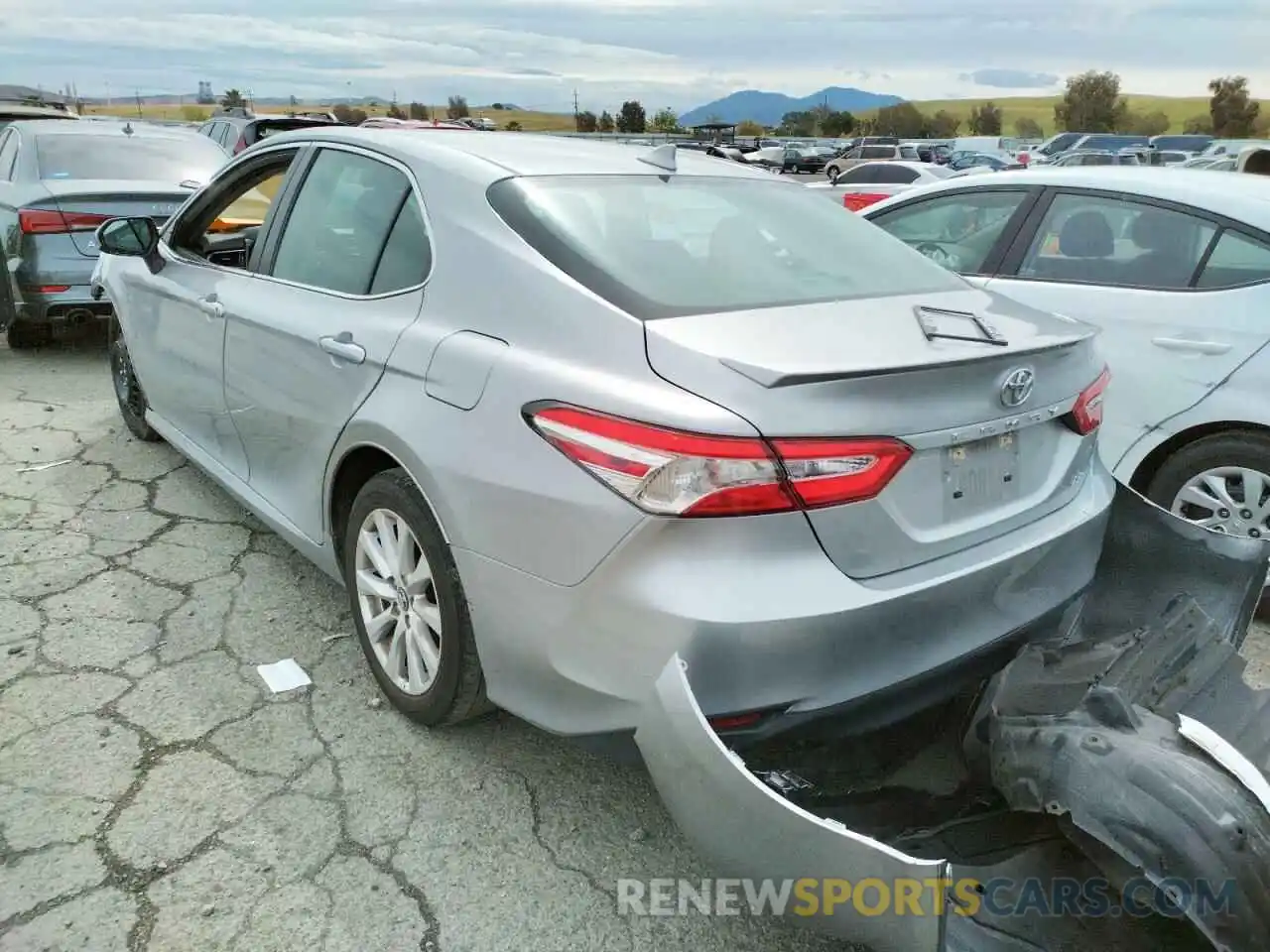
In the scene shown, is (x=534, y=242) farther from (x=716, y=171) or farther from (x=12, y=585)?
(x=12, y=585)

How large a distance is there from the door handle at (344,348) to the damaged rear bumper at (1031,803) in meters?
1.38

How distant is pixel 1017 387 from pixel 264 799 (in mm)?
2110

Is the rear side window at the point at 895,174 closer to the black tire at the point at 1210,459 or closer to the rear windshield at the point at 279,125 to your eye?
the rear windshield at the point at 279,125

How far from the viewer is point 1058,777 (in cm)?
183

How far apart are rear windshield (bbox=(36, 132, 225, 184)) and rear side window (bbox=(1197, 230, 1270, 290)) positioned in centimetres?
678

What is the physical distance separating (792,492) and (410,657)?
4.28 ft

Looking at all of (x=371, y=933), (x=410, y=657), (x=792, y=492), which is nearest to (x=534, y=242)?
(x=792, y=492)

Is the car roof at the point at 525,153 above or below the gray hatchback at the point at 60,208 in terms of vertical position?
above

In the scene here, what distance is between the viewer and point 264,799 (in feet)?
8.29

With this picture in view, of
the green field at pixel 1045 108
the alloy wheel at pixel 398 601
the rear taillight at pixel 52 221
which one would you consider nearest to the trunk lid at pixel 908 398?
the alloy wheel at pixel 398 601

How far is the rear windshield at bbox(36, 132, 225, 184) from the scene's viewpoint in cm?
707

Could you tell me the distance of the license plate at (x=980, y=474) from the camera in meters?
2.09

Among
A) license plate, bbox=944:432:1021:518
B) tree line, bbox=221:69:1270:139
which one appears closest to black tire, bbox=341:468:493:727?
license plate, bbox=944:432:1021:518

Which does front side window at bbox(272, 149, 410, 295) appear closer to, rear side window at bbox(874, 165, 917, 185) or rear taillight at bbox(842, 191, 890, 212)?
rear taillight at bbox(842, 191, 890, 212)
